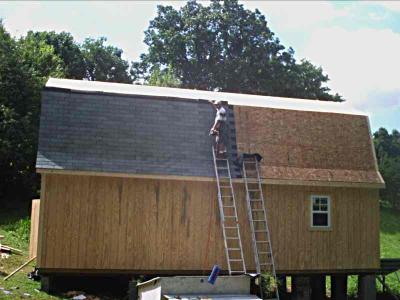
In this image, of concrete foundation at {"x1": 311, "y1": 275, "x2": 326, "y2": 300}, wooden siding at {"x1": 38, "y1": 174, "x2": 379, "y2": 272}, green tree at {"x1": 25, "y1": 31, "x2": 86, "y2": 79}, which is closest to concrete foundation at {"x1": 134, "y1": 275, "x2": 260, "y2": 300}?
wooden siding at {"x1": 38, "y1": 174, "x2": 379, "y2": 272}

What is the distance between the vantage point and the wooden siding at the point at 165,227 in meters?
15.6

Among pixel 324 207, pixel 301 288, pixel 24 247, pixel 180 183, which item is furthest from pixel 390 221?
pixel 180 183

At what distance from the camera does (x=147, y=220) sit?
1612cm

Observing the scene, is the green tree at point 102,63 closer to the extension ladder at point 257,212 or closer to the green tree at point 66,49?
the green tree at point 66,49

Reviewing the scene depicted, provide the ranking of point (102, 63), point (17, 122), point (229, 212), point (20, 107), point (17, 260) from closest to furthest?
point (229, 212) < point (17, 260) < point (17, 122) < point (20, 107) < point (102, 63)

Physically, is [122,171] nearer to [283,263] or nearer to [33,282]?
[33,282]

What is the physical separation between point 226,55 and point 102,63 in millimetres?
9259

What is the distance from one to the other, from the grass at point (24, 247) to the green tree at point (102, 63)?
17750mm

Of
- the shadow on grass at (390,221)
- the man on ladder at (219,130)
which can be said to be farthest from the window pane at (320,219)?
the shadow on grass at (390,221)

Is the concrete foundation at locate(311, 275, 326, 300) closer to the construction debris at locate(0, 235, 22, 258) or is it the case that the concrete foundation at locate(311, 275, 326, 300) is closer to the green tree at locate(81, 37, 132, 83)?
the construction debris at locate(0, 235, 22, 258)

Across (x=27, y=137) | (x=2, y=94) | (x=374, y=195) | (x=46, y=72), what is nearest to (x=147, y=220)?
(x=374, y=195)

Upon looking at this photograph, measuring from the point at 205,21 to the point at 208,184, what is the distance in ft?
103

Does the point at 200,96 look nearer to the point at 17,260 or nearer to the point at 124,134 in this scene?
the point at 124,134

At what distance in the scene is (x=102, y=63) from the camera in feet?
144
